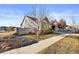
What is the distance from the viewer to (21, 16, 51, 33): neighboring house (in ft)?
10.7

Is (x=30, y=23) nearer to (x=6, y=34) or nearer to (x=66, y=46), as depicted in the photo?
(x=6, y=34)

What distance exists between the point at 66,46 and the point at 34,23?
16.6 inches

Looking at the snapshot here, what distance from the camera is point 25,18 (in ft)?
10.7

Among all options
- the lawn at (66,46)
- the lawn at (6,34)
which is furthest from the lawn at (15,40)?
the lawn at (66,46)

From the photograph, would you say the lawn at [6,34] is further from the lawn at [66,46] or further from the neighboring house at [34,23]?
the lawn at [66,46]

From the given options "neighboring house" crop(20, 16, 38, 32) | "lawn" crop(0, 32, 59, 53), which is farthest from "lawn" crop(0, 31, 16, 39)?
"neighboring house" crop(20, 16, 38, 32)

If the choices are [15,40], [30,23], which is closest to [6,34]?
[15,40]

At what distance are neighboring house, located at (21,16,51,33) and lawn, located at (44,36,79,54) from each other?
222mm

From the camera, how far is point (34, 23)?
10.7 feet

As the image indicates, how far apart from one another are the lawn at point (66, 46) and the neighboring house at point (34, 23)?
8.7 inches
